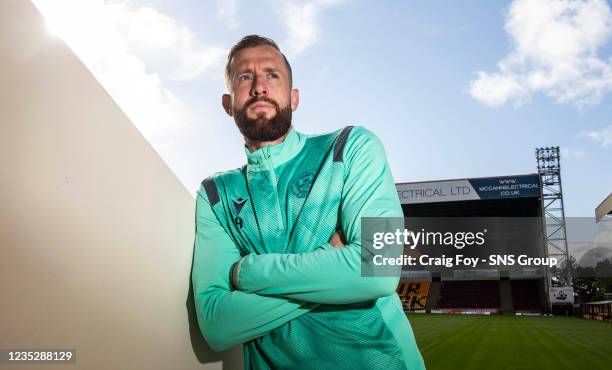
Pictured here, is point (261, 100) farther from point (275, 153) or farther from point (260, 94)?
point (275, 153)

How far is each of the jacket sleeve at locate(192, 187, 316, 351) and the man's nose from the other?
1.23 ft

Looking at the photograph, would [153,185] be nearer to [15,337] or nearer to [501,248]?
[15,337]

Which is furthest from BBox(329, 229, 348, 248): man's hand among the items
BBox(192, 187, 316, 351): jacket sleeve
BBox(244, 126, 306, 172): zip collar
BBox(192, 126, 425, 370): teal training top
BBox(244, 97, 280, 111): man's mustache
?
BBox(244, 97, 280, 111): man's mustache

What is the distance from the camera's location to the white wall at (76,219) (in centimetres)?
77

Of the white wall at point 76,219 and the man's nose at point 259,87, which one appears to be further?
the man's nose at point 259,87

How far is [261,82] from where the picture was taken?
1.36m

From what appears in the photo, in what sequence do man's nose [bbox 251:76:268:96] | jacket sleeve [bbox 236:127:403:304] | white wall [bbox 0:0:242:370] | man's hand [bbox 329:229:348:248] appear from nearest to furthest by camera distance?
white wall [bbox 0:0:242:370] < jacket sleeve [bbox 236:127:403:304] < man's hand [bbox 329:229:348:248] < man's nose [bbox 251:76:268:96]

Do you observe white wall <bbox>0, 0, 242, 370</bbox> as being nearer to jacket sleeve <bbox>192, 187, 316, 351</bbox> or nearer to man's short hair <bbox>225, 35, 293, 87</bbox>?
jacket sleeve <bbox>192, 187, 316, 351</bbox>

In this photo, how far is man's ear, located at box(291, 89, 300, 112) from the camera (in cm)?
149

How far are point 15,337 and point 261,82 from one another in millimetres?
877

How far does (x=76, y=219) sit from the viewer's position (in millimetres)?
896

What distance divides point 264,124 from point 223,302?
507 millimetres

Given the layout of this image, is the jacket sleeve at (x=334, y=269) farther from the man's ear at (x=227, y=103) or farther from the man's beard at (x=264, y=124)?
the man's ear at (x=227, y=103)

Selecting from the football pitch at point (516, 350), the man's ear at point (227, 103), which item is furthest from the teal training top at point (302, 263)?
the football pitch at point (516, 350)
